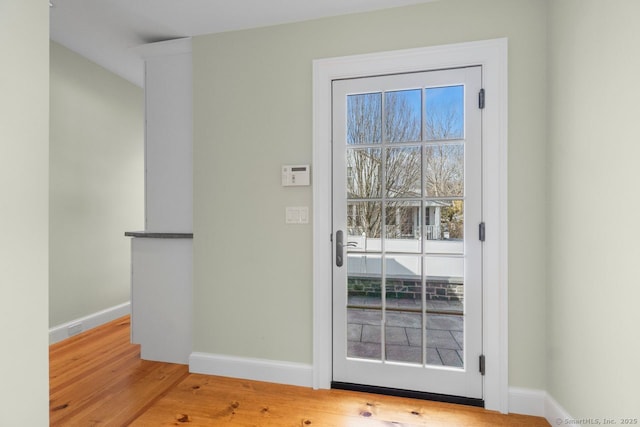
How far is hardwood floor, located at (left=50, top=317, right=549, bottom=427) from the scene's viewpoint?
1823mm

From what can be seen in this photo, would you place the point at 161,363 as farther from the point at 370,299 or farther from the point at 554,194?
the point at 554,194

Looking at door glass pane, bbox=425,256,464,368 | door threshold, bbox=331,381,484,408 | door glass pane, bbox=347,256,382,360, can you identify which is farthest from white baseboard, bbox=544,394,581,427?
door glass pane, bbox=347,256,382,360

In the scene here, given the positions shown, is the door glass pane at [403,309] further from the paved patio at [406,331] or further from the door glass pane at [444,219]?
the door glass pane at [444,219]

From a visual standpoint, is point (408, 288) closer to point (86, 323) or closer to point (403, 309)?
point (403, 309)

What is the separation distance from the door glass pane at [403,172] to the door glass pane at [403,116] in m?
0.08

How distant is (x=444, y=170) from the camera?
2.04 metres

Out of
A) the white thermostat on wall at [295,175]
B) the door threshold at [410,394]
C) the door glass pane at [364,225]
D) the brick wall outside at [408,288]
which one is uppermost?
the white thermostat on wall at [295,175]

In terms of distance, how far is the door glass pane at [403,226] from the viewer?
208 centimetres

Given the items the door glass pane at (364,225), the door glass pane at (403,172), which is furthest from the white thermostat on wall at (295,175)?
the door glass pane at (403,172)

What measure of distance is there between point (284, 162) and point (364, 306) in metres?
1.12

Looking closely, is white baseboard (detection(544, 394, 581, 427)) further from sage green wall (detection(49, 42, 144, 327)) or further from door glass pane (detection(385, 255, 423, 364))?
sage green wall (detection(49, 42, 144, 327))
